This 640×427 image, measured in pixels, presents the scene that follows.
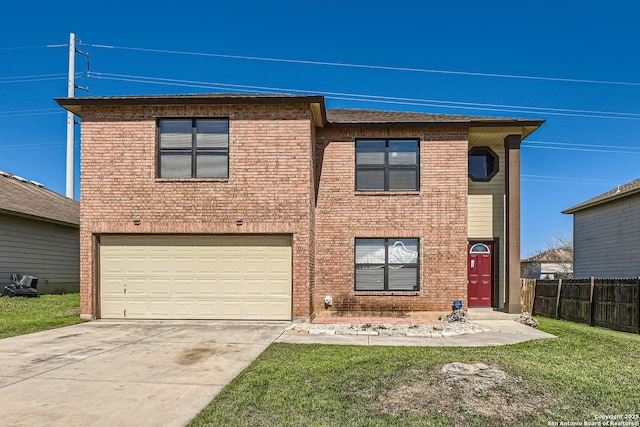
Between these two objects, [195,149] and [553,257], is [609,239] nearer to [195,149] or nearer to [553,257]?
[195,149]

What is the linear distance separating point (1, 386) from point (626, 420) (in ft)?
24.7

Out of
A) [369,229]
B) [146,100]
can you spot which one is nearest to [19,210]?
[146,100]

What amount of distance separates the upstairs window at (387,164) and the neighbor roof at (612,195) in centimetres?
1138

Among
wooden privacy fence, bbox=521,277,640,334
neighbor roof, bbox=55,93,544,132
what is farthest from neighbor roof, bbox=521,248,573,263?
neighbor roof, bbox=55,93,544,132

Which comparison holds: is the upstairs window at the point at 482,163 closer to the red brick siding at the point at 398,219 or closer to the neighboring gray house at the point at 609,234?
the red brick siding at the point at 398,219

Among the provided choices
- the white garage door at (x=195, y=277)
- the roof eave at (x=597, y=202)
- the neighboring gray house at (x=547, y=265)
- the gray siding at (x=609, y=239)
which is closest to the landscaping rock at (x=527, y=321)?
the white garage door at (x=195, y=277)

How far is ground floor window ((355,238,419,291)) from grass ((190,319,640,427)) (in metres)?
4.88

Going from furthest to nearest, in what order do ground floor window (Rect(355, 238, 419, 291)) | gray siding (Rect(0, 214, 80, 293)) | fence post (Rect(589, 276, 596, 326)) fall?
gray siding (Rect(0, 214, 80, 293)) < fence post (Rect(589, 276, 596, 326)) < ground floor window (Rect(355, 238, 419, 291))

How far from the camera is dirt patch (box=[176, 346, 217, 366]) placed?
23.9 feet

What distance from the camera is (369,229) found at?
12969 millimetres

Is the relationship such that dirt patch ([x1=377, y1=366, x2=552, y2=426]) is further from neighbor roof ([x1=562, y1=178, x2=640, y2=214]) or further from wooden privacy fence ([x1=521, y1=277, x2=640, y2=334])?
neighbor roof ([x1=562, y1=178, x2=640, y2=214])

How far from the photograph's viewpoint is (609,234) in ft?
68.4

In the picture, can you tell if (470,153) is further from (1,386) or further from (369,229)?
(1,386)

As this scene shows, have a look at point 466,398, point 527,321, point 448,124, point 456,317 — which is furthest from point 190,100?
point 527,321
